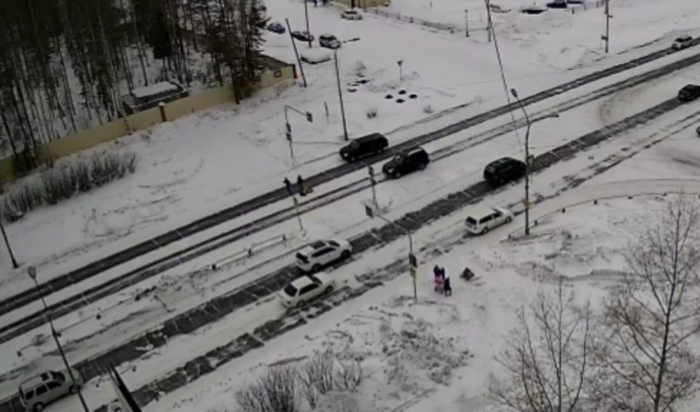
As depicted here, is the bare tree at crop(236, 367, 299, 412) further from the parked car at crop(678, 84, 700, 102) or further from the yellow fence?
the parked car at crop(678, 84, 700, 102)

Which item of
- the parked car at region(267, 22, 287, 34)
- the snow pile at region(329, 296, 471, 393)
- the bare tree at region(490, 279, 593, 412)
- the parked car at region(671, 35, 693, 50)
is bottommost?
the snow pile at region(329, 296, 471, 393)

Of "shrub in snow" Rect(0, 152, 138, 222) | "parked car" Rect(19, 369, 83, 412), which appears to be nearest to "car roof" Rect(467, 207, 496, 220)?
"parked car" Rect(19, 369, 83, 412)

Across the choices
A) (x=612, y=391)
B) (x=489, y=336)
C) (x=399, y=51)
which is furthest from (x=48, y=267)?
(x=399, y=51)

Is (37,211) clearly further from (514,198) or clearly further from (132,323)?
(514,198)

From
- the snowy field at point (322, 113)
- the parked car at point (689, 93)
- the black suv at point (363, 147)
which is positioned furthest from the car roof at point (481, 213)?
the parked car at point (689, 93)

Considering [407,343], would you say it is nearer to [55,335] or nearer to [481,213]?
[481,213]

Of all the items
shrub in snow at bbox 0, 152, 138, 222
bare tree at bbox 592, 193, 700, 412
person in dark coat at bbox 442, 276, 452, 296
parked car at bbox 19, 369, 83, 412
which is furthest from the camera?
shrub in snow at bbox 0, 152, 138, 222

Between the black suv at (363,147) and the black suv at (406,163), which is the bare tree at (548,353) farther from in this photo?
the black suv at (363,147)
